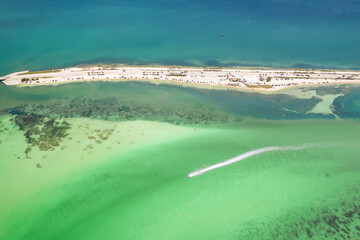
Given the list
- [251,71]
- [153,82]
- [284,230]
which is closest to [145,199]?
[284,230]

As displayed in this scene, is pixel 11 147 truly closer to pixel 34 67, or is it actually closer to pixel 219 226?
pixel 34 67

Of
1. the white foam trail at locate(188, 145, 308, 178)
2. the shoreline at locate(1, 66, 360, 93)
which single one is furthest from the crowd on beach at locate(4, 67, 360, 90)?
the white foam trail at locate(188, 145, 308, 178)

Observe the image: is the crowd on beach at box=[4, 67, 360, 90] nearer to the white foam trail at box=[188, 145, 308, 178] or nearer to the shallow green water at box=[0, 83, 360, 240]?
the shallow green water at box=[0, 83, 360, 240]

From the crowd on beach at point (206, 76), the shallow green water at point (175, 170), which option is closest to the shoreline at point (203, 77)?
the crowd on beach at point (206, 76)

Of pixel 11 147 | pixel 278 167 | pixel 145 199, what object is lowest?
pixel 145 199

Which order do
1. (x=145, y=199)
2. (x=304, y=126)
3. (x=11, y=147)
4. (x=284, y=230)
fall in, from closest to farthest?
(x=284, y=230), (x=145, y=199), (x=11, y=147), (x=304, y=126)

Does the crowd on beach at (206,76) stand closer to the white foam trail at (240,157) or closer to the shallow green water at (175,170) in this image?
the shallow green water at (175,170)
